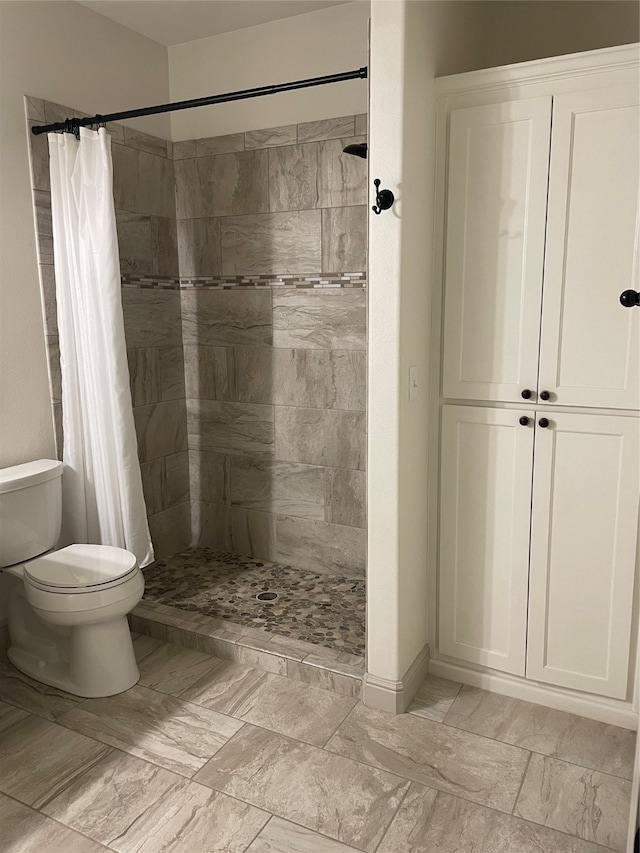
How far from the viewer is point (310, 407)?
3.22 m

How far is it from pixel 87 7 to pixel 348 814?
315cm

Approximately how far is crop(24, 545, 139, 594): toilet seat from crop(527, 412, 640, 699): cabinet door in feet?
4.82

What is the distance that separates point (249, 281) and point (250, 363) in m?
0.39

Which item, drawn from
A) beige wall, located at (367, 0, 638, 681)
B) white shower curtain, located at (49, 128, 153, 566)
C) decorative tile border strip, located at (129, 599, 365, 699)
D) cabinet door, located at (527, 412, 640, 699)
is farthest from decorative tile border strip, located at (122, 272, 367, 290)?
decorative tile border strip, located at (129, 599, 365, 699)

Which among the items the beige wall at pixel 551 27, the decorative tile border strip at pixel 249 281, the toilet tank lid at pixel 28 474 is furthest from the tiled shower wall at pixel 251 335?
the beige wall at pixel 551 27

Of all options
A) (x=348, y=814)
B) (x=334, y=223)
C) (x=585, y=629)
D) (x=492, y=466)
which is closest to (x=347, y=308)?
(x=334, y=223)

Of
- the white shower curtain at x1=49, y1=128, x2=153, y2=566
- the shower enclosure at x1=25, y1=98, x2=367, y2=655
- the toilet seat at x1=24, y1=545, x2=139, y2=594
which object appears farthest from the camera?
the shower enclosure at x1=25, y1=98, x2=367, y2=655

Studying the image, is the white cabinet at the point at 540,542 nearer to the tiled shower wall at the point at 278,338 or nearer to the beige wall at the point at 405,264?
the beige wall at the point at 405,264

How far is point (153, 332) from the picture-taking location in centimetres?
329

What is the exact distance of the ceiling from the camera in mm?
2797

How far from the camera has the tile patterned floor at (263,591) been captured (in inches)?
108

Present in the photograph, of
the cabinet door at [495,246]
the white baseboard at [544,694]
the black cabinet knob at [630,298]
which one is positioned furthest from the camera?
the white baseboard at [544,694]

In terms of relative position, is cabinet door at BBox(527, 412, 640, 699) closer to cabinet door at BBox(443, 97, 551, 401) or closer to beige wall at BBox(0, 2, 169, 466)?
cabinet door at BBox(443, 97, 551, 401)

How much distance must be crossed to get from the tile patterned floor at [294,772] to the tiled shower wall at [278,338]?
971mm
